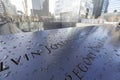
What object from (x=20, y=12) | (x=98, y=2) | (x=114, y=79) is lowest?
(x=114, y=79)

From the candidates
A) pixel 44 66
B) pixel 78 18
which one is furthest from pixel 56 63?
pixel 78 18

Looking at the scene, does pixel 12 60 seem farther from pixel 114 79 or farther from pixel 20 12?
pixel 20 12

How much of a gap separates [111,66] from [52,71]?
0.23m

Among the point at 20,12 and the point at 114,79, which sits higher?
the point at 20,12

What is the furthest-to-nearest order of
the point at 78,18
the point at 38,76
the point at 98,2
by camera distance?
the point at 98,2 → the point at 78,18 → the point at 38,76

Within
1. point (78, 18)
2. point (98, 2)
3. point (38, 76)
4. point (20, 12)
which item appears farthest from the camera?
point (98, 2)

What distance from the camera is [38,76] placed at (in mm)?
280

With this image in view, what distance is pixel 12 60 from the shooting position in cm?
36

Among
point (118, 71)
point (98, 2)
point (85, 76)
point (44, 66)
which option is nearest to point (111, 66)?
point (118, 71)

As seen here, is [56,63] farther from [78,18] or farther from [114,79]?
[78,18]

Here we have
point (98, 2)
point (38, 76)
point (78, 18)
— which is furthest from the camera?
point (98, 2)

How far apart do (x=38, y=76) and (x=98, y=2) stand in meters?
14.0

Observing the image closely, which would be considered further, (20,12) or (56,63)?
(20,12)

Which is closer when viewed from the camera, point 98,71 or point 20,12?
point 98,71
